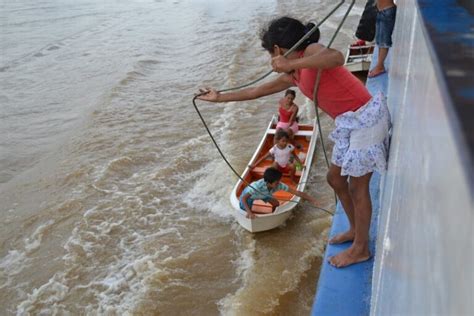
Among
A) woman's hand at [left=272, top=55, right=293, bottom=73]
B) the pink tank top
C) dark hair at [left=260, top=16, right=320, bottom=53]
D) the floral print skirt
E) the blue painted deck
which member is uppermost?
dark hair at [left=260, top=16, right=320, bottom=53]

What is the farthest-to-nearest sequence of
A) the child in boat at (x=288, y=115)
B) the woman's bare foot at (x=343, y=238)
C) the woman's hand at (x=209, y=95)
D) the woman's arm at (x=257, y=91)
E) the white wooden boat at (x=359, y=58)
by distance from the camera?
the white wooden boat at (x=359, y=58), the child in boat at (x=288, y=115), the woman's bare foot at (x=343, y=238), the woman's hand at (x=209, y=95), the woman's arm at (x=257, y=91)

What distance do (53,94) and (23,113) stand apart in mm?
1301

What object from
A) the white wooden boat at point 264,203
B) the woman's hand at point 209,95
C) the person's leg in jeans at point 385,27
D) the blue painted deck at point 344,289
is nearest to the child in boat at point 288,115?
the white wooden boat at point 264,203

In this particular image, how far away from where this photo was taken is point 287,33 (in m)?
2.75

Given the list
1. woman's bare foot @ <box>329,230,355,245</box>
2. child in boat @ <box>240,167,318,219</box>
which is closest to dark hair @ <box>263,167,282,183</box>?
child in boat @ <box>240,167,318,219</box>

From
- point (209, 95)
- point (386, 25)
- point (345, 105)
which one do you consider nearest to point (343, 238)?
point (345, 105)

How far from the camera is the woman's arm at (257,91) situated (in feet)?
10.0

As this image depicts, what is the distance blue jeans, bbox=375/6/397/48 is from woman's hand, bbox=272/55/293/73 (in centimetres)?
417

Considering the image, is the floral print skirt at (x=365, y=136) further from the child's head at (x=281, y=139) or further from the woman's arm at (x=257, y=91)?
the child's head at (x=281, y=139)

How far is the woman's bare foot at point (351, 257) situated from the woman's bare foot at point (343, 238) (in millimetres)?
168

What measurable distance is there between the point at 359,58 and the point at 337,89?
8412mm

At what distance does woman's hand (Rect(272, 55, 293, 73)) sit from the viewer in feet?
8.59

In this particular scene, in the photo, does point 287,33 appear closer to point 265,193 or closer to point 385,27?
point 265,193

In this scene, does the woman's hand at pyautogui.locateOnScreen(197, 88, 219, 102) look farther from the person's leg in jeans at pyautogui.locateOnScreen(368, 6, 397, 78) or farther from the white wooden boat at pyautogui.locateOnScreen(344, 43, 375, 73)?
the white wooden boat at pyautogui.locateOnScreen(344, 43, 375, 73)
